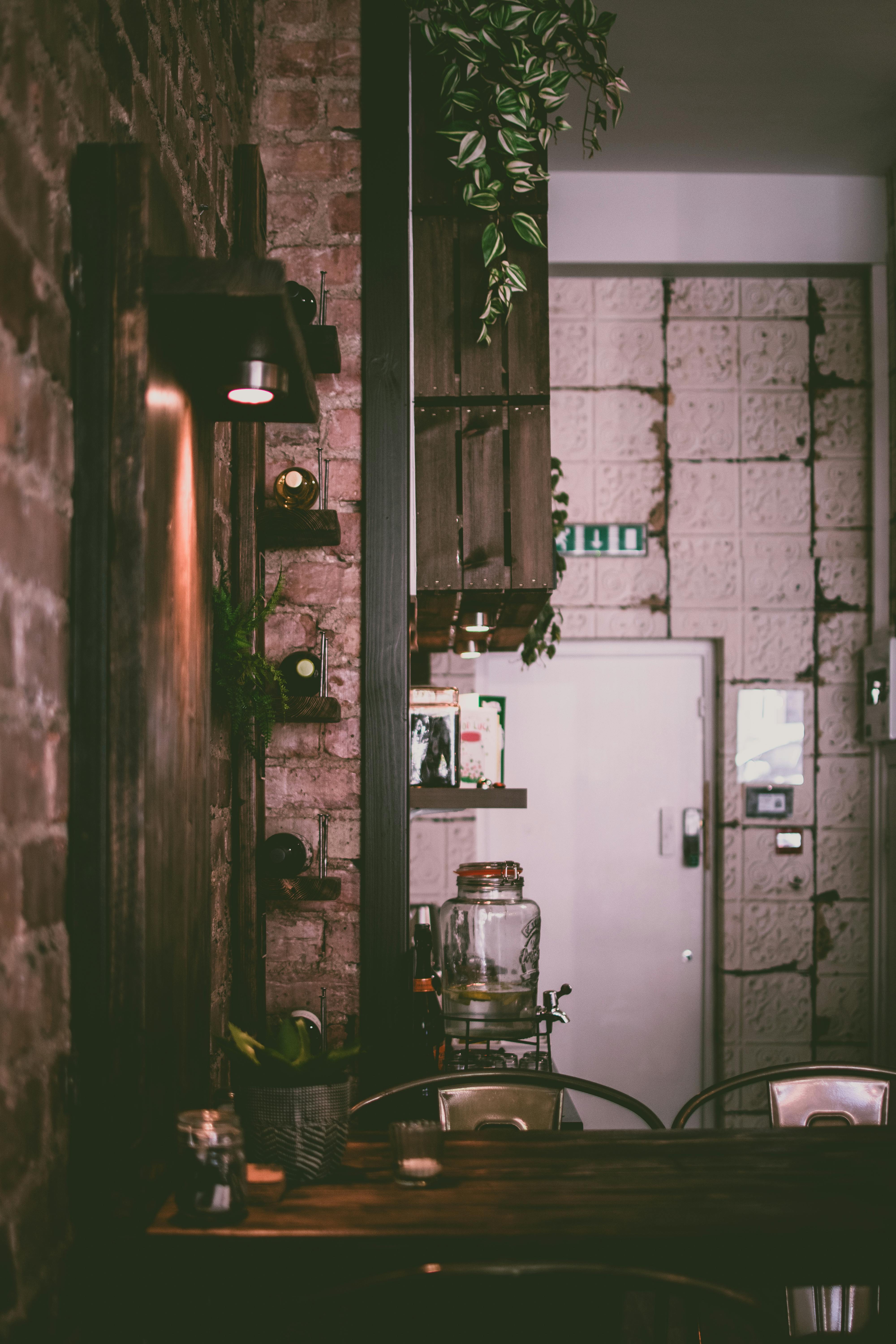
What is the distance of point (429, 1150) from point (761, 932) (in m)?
3.05

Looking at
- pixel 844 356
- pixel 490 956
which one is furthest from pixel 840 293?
pixel 490 956

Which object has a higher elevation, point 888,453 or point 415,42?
point 415,42

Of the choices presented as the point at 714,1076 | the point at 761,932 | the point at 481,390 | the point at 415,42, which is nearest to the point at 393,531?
the point at 481,390

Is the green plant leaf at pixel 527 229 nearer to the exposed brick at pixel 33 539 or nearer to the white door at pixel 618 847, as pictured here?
the exposed brick at pixel 33 539

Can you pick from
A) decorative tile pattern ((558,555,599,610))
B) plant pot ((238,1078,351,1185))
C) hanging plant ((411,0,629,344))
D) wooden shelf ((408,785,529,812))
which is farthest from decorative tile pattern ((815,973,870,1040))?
plant pot ((238,1078,351,1185))

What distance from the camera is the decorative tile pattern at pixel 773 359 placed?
4297 millimetres

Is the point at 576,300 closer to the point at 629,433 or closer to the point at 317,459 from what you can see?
the point at 629,433

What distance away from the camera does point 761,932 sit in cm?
418

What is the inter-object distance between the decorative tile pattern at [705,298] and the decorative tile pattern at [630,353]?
13 cm

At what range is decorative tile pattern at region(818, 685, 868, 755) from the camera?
424 centimetres

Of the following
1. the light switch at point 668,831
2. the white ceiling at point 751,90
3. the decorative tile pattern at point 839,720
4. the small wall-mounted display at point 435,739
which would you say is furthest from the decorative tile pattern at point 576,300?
the small wall-mounted display at point 435,739

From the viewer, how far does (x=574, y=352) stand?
4320mm

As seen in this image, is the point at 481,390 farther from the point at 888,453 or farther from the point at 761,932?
the point at 761,932

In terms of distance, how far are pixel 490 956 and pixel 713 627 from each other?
2.01 meters
